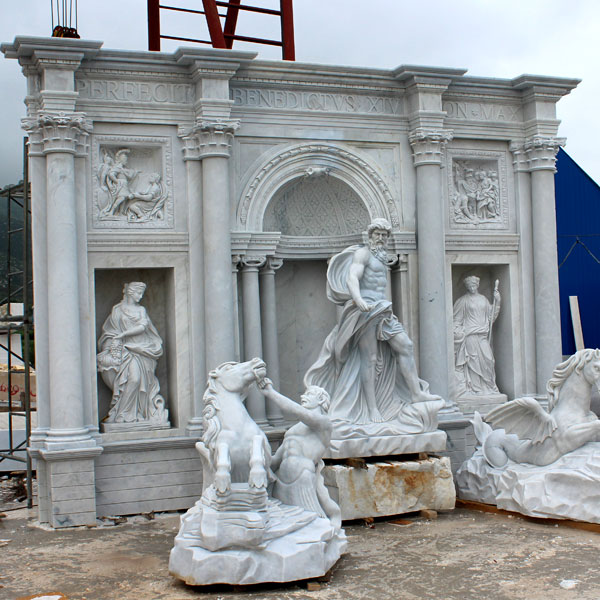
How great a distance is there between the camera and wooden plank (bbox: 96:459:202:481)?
9.75 meters

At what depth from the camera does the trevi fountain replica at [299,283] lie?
9227 millimetres

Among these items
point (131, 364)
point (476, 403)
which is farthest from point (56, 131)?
point (476, 403)

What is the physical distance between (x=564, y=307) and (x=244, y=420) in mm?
8492

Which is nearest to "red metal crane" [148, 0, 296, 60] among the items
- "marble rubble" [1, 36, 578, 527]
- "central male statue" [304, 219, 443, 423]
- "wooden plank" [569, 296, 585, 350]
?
"marble rubble" [1, 36, 578, 527]

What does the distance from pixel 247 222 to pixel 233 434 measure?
148 inches

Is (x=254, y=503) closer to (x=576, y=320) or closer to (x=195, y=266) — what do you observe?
(x=195, y=266)

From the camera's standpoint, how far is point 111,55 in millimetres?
9836

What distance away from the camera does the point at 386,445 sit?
9.34m

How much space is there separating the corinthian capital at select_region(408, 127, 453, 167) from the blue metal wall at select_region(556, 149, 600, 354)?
13.3 ft

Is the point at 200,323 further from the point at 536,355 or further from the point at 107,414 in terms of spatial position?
the point at 536,355

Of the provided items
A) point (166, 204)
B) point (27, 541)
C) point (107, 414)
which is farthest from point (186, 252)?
point (27, 541)

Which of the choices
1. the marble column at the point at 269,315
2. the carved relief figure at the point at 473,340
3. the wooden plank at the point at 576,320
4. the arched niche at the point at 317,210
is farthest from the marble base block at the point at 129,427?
the wooden plank at the point at 576,320

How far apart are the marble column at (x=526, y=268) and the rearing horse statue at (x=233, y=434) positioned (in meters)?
5.21

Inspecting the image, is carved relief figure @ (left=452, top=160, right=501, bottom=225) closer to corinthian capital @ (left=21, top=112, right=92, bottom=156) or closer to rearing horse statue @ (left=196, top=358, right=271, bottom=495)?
corinthian capital @ (left=21, top=112, right=92, bottom=156)
